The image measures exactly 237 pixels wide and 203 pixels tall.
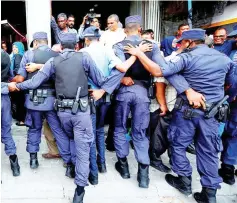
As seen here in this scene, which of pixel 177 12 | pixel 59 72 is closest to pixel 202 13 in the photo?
pixel 177 12

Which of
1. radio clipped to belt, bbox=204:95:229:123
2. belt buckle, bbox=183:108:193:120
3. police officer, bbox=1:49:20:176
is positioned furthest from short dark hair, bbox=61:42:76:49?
radio clipped to belt, bbox=204:95:229:123

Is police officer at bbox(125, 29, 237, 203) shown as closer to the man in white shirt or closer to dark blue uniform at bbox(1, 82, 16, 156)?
the man in white shirt

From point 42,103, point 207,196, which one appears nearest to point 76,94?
point 42,103

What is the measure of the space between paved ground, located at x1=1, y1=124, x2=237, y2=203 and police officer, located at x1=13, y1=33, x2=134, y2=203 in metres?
0.37

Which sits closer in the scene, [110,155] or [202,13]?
[110,155]

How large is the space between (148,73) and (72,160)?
1411 mm

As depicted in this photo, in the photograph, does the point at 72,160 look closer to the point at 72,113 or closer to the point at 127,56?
the point at 72,113

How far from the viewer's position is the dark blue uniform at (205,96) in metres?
3.35

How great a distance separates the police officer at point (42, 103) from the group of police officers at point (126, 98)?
12 mm

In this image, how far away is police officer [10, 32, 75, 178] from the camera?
12.3 ft

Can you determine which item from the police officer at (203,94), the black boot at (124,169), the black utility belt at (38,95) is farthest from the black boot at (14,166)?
the police officer at (203,94)

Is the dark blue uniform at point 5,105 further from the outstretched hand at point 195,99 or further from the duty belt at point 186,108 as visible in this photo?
the outstretched hand at point 195,99

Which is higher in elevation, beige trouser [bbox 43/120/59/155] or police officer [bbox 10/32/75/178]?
police officer [bbox 10/32/75/178]

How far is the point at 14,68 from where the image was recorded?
205 inches
